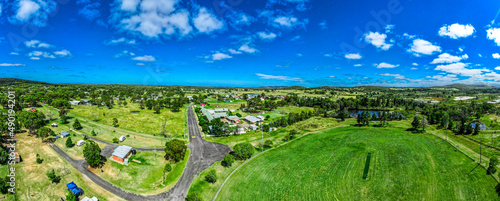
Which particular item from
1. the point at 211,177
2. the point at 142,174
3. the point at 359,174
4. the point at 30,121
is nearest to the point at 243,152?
the point at 211,177

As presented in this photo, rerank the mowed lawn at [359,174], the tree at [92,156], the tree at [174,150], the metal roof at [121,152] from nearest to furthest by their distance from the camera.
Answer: the mowed lawn at [359,174] < the tree at [92,156] < the metal roof at [121,152] < the tree at [174,150]

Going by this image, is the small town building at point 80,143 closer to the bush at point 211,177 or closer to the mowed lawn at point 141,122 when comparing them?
the mowed lawn at point 141,122

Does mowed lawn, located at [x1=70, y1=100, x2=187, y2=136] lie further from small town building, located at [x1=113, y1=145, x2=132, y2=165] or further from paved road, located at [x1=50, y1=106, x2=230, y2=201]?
small town building, located at [x1=113, y1=145, x2=132, y2=165]

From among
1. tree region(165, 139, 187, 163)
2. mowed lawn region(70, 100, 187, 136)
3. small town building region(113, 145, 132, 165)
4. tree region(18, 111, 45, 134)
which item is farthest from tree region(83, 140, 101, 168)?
tree region(18, 111, 45, 134)

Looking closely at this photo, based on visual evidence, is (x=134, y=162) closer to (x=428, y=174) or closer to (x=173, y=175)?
(x=173, y=175)

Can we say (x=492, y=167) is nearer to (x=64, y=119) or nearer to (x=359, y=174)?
(x=359, y=174)

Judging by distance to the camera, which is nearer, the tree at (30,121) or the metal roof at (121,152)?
the metal roof at (121,152)

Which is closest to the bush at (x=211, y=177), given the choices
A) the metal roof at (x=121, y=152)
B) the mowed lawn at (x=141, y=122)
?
the metal roof at (x=121, y=152)
